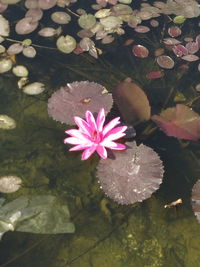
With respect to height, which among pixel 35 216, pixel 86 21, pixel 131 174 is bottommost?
pixel 35 216

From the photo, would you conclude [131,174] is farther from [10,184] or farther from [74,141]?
[10,184]

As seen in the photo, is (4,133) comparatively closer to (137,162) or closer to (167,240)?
(137,162)

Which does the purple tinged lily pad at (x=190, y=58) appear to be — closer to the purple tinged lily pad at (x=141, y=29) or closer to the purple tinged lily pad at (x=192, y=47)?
the purple tinged lily pad at (x=192, y=47)

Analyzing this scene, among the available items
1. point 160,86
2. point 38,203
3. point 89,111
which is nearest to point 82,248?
point 38,203

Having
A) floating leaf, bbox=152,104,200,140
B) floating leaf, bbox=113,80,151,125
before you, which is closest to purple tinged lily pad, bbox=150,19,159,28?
floating leaf, bbox=113,80,151,125

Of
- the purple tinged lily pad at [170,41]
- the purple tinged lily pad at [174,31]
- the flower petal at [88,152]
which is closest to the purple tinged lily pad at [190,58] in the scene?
the purple tinged lily pad at [170,41]

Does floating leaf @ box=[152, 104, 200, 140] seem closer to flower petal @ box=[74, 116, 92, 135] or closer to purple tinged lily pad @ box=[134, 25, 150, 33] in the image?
flower petal @ box=[74, 116, 92, 135]

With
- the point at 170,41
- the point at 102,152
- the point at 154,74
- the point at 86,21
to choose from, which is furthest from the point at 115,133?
the point at 86,21
